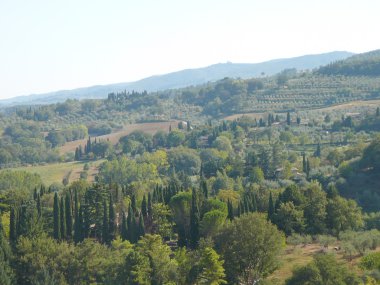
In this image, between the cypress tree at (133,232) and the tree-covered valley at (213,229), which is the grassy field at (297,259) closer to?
the tree-covered valley at (213,229)

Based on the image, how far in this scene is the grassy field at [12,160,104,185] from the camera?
15144 cm

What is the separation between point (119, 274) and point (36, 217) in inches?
777

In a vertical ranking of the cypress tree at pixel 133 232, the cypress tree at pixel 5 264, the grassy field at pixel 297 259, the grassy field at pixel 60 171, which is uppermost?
the cypress tree at pixel 5 264

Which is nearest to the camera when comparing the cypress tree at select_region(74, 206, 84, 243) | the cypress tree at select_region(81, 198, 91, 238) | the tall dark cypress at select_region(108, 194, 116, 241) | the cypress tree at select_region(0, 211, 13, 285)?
the cypress tree at select_region(0, 211, 13, 285)

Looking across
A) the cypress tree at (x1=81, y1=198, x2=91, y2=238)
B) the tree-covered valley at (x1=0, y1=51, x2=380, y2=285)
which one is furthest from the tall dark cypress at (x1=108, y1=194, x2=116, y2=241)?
the cypress tree at (x1=81, y1=198, x2=91, y2=238)

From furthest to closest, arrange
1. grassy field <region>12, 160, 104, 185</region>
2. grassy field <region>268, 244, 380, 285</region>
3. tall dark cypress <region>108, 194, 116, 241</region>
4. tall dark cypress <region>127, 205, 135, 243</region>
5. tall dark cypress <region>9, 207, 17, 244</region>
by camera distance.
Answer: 1. grassy field <region>12, 160, 104, 185</region>
2. tall dark cypress <region>108, 194, 116, 241</region>
3. tall dark cypress <region>127, 205, 135, 243</region>
4. tall dark cypress <region>9, 207, 17, 244</region>
5. grassy field <region>268, 244, 380, 285</region>

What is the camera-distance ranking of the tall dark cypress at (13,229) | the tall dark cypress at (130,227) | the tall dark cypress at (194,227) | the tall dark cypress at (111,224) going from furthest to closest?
the tall dark cypress at (111,224)
the tall dark cypress at (130,227)
the tall dark cypress at (194,227)
the tall dark cypress at (13,229)

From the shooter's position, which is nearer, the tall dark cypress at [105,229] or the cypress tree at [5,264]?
the cypress tree at [5,264]

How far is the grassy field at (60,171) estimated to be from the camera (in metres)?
151

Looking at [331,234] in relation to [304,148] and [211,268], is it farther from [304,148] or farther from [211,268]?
[304,148]

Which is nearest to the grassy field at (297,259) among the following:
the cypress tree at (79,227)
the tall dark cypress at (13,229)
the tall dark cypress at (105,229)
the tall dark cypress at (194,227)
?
the tall dark cypress at (194,227)

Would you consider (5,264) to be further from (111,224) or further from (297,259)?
(297,259)

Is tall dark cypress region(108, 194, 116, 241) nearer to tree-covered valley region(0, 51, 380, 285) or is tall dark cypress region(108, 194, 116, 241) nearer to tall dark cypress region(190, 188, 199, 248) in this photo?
tree-covered valley region(0, 51, 380, 285)

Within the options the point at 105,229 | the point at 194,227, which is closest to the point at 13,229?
the point at 105,229
